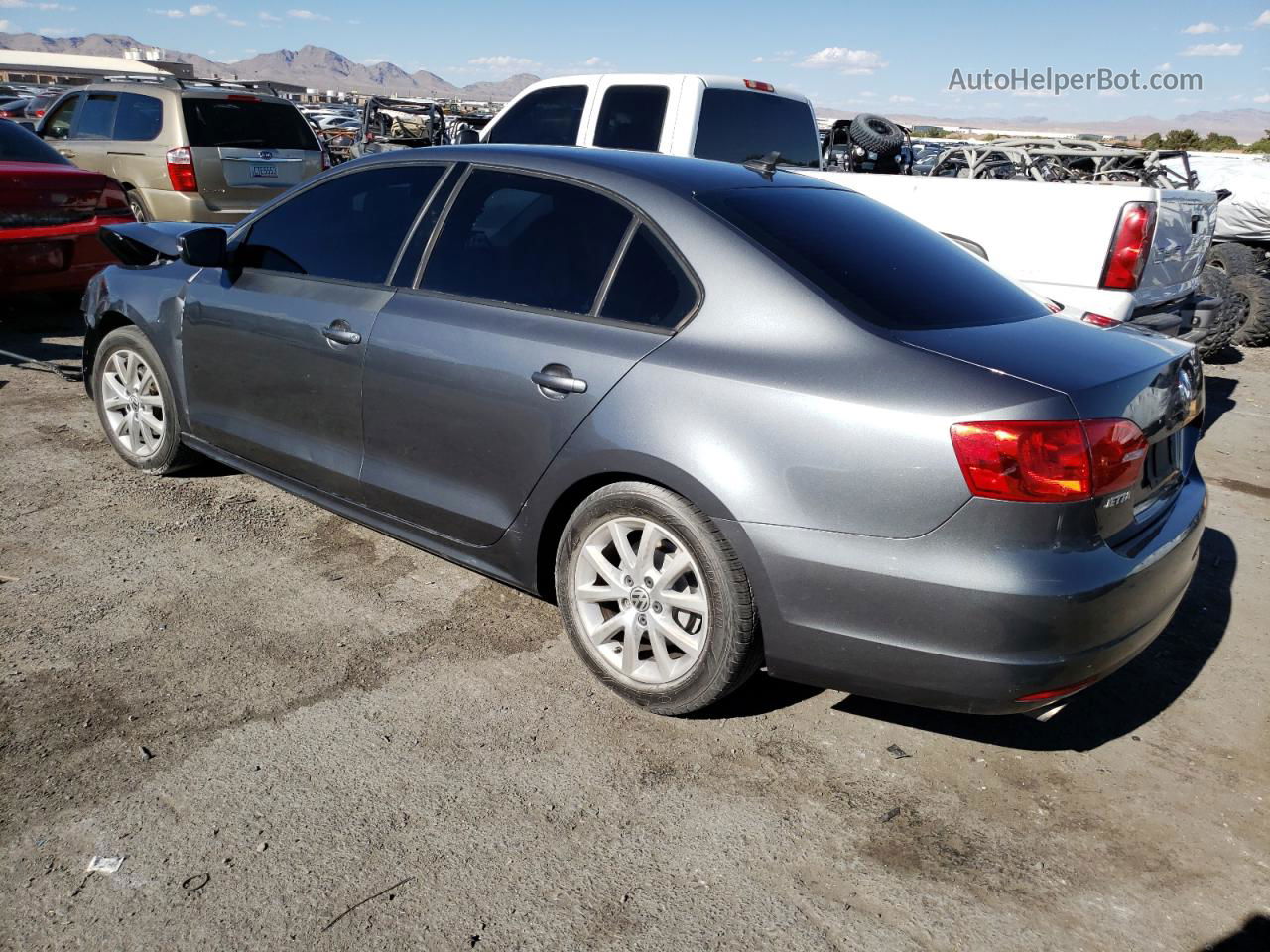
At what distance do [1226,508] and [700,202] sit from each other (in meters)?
3.83

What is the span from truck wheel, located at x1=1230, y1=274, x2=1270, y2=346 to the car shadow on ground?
24.2 ft

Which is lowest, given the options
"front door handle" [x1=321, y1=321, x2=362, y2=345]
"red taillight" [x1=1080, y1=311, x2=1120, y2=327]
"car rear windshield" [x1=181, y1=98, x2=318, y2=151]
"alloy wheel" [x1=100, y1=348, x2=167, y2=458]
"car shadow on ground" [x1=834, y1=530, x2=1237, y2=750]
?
"car shadow on ground" [x1=834, y1=530, x2=1237, y2=750]

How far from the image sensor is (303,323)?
395 centimetres

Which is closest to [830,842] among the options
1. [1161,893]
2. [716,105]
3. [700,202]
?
A: [1161,893]

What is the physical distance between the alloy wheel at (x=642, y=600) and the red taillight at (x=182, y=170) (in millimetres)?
8280

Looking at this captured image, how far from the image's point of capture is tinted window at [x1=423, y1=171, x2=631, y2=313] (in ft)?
10.8

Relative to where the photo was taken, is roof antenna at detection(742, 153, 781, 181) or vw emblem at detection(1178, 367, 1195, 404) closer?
vw emblem at detection(1178, 367, 1195, 404)

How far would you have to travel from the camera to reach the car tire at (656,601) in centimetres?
289

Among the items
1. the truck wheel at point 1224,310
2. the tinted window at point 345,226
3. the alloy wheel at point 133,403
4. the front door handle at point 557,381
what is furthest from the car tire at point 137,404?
the truck wheel at point 1224,310

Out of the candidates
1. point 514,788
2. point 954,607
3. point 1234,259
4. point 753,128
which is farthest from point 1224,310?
point 514,788

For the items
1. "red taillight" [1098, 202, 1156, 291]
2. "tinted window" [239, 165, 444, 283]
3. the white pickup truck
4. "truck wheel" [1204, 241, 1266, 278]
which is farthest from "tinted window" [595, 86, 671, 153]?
"truck wheel" [1204, 241, 1266, 278]

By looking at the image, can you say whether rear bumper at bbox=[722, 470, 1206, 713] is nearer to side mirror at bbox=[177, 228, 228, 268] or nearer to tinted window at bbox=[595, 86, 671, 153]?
side mirror at bbox=[177, 228, 228, 268]

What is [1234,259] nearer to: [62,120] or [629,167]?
[629,167]

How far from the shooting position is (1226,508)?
544 cm
